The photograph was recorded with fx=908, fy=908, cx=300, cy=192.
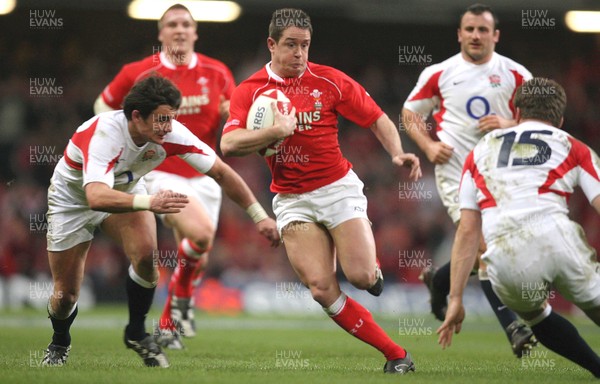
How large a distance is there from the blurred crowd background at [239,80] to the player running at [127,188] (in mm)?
10413

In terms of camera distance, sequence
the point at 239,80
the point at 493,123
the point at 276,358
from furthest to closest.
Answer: the point at 239,80
the point at 493,123
the point at 276,358

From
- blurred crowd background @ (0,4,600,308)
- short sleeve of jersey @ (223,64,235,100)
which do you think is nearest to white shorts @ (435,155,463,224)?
short sleeve of jersey @ (223,64,235,100)

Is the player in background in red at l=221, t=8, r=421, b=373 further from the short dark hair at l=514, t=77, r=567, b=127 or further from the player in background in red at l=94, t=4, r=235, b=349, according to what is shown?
the player in background in red at l=94, t=4, r=235, b=349

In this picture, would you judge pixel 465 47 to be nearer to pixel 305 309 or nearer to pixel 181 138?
pixel 181 138

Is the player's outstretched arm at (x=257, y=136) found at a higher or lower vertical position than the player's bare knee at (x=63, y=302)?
higher

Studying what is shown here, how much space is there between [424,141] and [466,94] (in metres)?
0.60

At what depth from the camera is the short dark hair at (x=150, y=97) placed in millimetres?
6457

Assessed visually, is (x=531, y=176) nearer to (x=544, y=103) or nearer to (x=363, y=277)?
(x=544, y=103)

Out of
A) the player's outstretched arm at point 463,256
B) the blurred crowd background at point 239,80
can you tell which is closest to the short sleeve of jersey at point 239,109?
the player's outstretched arm at point 463,256

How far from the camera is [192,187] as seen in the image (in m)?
9.80

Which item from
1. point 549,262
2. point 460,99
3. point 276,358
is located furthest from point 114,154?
point 460,99

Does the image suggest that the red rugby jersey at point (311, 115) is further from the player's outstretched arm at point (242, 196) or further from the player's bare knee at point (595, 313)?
the player's bare knee at point (595, 313)

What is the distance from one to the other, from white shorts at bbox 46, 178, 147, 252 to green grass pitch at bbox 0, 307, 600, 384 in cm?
95

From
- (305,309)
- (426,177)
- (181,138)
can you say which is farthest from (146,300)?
(426,177)
